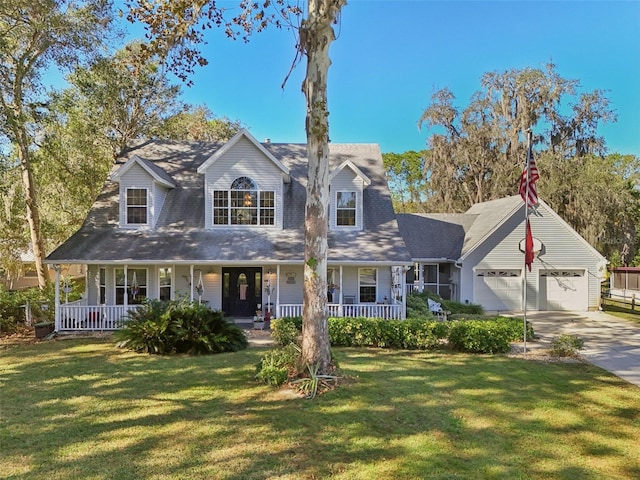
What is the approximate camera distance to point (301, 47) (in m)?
7.85

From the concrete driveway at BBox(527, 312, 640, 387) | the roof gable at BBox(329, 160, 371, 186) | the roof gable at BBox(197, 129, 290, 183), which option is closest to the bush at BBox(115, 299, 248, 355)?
the roof gable at BBox(197, 129, 290, 183)

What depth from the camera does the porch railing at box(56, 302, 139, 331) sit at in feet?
44.4

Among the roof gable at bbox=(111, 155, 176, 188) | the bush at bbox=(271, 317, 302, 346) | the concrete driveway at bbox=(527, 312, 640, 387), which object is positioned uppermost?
the roof gable at bbox=(111, 155, 176, 188)

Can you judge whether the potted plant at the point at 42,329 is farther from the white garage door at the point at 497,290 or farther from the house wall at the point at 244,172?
the white garage door at the point at 497,290

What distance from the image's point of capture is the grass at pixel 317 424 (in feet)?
15.7

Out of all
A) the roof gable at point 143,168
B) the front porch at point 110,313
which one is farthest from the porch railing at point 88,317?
the roof gable at point 143,168

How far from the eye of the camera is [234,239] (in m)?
15.1

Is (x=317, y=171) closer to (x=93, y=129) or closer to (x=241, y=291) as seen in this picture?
(x=241, y=291)

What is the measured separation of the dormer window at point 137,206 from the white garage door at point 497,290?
49.5 ft

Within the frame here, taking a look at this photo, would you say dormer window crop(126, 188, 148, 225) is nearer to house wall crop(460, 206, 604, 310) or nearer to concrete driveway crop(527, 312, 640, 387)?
concrete driveway crop(527, 312, 640, 387)

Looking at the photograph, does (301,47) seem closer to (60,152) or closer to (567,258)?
(60,152)

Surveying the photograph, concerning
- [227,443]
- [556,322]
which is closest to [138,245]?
[227,443]

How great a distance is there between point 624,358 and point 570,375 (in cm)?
307

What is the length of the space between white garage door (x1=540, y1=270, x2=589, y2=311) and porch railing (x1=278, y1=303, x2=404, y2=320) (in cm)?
1023
